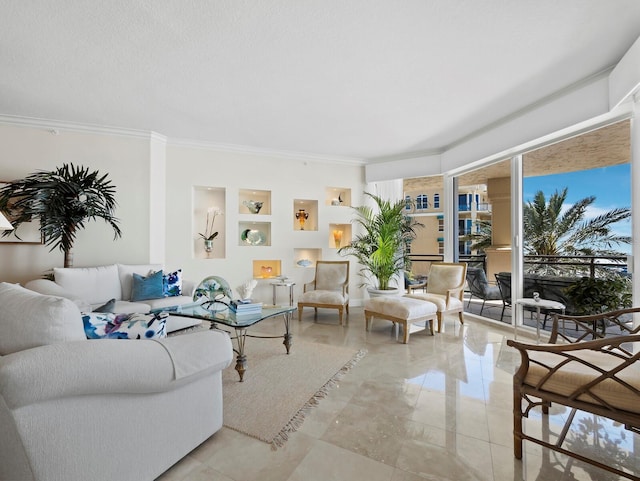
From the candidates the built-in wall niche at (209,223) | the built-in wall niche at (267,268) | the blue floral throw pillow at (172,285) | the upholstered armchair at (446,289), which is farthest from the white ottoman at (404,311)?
the built-in wall niche at (209,223)

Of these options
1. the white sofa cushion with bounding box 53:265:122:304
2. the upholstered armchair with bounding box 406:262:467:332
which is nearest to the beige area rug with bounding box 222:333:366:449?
the upholstered armchair with bounding box 406:262:467:332

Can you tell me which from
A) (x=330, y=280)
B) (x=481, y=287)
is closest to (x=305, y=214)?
(x=330, y=280)

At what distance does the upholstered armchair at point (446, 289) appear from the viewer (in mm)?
4168

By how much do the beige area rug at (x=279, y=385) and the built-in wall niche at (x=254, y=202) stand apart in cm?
252

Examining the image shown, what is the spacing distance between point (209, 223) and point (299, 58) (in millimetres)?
3343

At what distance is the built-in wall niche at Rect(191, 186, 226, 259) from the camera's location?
204 inches

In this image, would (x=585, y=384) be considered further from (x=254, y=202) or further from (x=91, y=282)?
(x=254, y=202)

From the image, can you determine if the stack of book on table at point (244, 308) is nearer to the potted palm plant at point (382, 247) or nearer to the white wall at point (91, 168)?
the white wall at point (91, 168)

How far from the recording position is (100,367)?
1.26m

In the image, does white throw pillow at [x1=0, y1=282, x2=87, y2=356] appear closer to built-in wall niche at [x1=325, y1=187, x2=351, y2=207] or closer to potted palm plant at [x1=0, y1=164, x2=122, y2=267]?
potted palm plant at [x1=0, y1=164, x2=122, y2=267]

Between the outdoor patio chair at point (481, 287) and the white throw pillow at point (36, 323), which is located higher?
the white throw pillow at point (36, 323)

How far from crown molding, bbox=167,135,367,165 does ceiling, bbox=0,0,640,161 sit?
68 centimetres

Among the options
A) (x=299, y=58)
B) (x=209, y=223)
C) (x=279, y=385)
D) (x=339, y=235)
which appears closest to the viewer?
(x=279, y=385)

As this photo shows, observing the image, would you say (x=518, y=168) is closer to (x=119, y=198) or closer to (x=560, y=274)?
(x=560, y=274)
